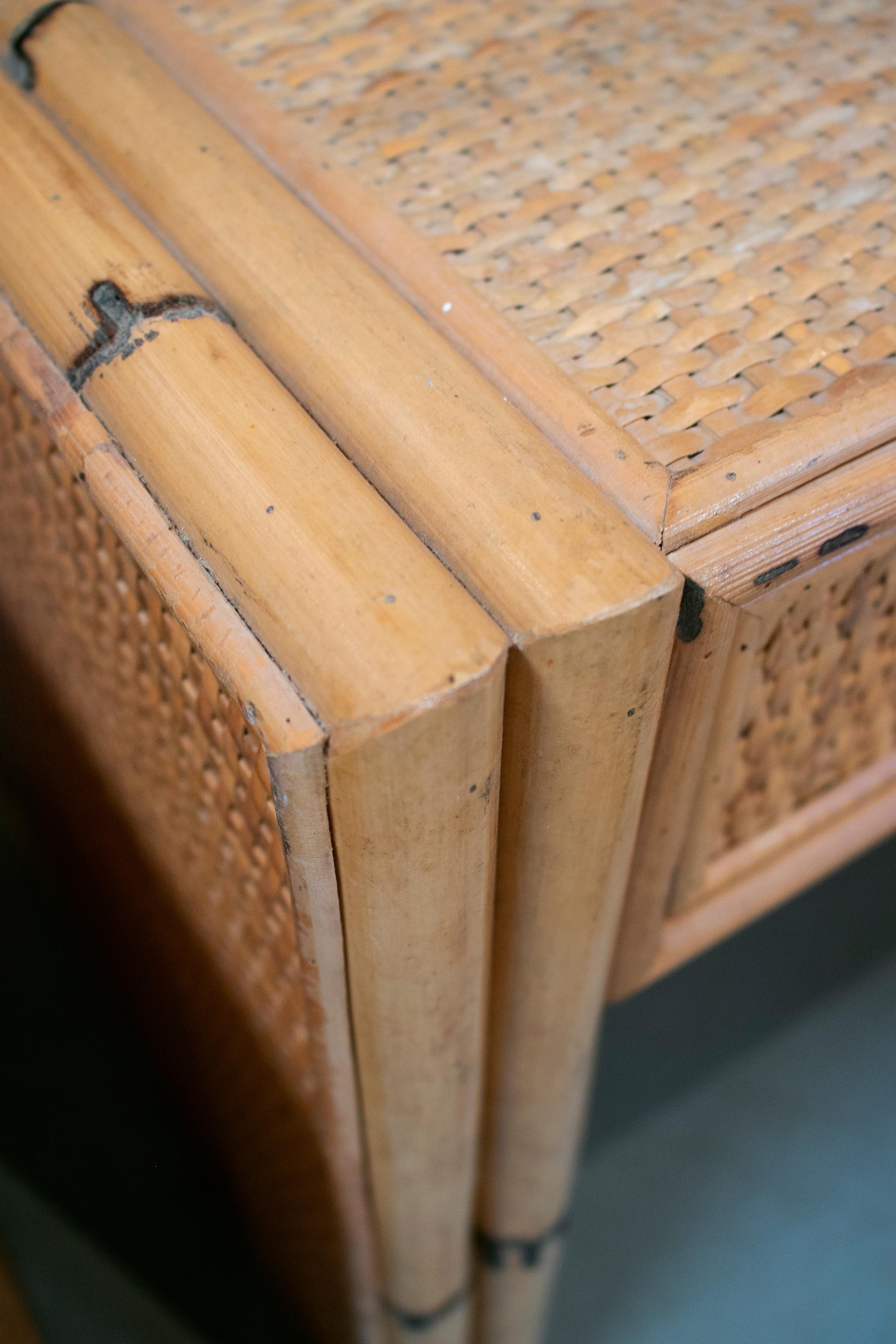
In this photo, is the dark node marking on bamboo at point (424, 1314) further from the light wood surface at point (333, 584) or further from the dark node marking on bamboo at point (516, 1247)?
the light wood surface at point (333, 584)

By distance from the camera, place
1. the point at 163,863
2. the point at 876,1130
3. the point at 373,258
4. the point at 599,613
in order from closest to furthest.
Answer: the point at 599,613
the point at 373,258
the point at 163,863
the point at 876,1130

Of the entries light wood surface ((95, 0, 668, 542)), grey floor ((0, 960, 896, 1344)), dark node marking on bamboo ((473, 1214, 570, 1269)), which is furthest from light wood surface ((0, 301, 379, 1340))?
grey floor ((0, 960, 896, 1344))

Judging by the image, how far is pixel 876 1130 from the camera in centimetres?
93

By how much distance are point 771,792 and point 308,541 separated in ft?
0.92

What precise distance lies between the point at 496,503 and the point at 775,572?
0.09 metres

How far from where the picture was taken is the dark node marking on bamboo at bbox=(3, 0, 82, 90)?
0.50 metres

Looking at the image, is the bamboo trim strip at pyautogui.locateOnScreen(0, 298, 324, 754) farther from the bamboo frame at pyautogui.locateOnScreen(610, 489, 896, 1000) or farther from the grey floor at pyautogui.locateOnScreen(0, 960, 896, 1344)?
the grey floor at pyautogui.locateOnScreen(0, 960, 896, 1344)

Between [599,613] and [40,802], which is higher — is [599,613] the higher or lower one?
the higher one

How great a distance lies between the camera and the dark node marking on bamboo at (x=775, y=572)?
36 cm

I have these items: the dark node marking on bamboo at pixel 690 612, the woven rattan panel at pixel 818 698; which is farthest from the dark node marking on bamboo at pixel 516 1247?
the dark node marking on bamboo at pixel 690 612

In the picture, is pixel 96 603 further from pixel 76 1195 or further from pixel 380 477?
pixel 76 1195

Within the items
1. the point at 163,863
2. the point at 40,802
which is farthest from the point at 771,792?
the point at 40,802

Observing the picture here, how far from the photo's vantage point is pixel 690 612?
14.2 inches

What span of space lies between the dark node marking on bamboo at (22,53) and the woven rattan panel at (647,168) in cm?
7
